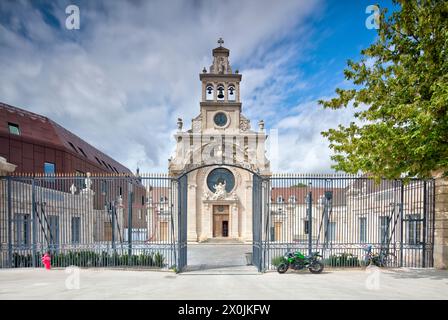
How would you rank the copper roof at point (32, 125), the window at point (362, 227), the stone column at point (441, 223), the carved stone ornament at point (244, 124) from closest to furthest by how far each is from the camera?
1. the stone column at point (441, 223)
2. the window at point (362, 227)
3. the copper roof at point (32, 125)
4. the carved stone ornament at point (244, 124)

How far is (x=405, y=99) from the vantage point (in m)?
8.46

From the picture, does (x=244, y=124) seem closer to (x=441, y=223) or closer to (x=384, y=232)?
(x=384, y=232)

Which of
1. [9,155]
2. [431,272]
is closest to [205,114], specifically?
[9,155]

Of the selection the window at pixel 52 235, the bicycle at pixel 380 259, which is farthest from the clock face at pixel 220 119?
the bicycle at pixel 380 259

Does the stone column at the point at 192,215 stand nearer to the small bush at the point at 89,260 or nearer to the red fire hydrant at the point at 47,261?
the small bush at the point at 89,260

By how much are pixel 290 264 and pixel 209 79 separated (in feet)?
88.8

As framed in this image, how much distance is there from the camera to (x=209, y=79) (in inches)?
1330

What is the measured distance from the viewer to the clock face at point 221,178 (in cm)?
3244

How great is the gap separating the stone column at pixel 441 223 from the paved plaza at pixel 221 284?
0.64 metres

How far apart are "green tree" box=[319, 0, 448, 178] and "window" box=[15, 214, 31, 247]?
13.0 m

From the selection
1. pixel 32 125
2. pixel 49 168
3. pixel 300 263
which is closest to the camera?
pixel 300 263

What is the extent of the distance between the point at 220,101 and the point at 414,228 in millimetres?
25394

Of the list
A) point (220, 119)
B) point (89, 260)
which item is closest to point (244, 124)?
point (220, 119)

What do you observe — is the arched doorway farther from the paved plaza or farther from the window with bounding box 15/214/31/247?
the paved plaza
